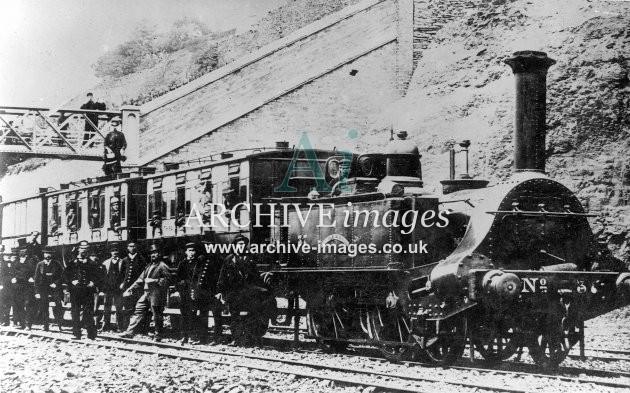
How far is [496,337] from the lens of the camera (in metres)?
9.87

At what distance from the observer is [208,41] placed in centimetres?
3581

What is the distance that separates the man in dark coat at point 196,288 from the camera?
43.3ft

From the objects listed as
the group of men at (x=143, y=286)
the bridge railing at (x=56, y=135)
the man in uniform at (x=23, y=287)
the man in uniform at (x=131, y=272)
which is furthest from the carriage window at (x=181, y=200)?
the bridge railing at (x=56, y=135)

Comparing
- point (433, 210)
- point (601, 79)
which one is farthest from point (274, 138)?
point (433, 210)

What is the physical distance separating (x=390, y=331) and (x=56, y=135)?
12135mm

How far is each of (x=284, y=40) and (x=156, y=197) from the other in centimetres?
1064

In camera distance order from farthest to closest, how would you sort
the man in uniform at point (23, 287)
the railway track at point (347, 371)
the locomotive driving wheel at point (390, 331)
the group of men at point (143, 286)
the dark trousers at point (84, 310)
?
1. the man in uniform at point (23, 287)
2. the dark trousers at point (84, 310)
3. the group of men at point (143, 286)
4. the locomotive driving wheel at point (390, 331)
5. the railway track at point (347, 371)

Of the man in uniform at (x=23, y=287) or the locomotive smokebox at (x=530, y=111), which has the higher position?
the locomotive smokebox at (x=530, y=111)

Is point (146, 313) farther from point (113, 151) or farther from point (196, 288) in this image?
point (113, 151)

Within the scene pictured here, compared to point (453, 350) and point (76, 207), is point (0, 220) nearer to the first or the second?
point (76, 207)

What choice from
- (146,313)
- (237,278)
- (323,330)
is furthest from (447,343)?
(146,313)

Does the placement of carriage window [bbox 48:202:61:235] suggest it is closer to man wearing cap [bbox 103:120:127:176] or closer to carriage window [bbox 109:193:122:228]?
man wearing cap [bbox 103:120:127:176]

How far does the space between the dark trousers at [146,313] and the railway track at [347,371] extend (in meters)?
0.64

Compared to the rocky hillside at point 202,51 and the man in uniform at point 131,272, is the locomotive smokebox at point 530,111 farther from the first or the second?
the rocky hillside at point 202,51
